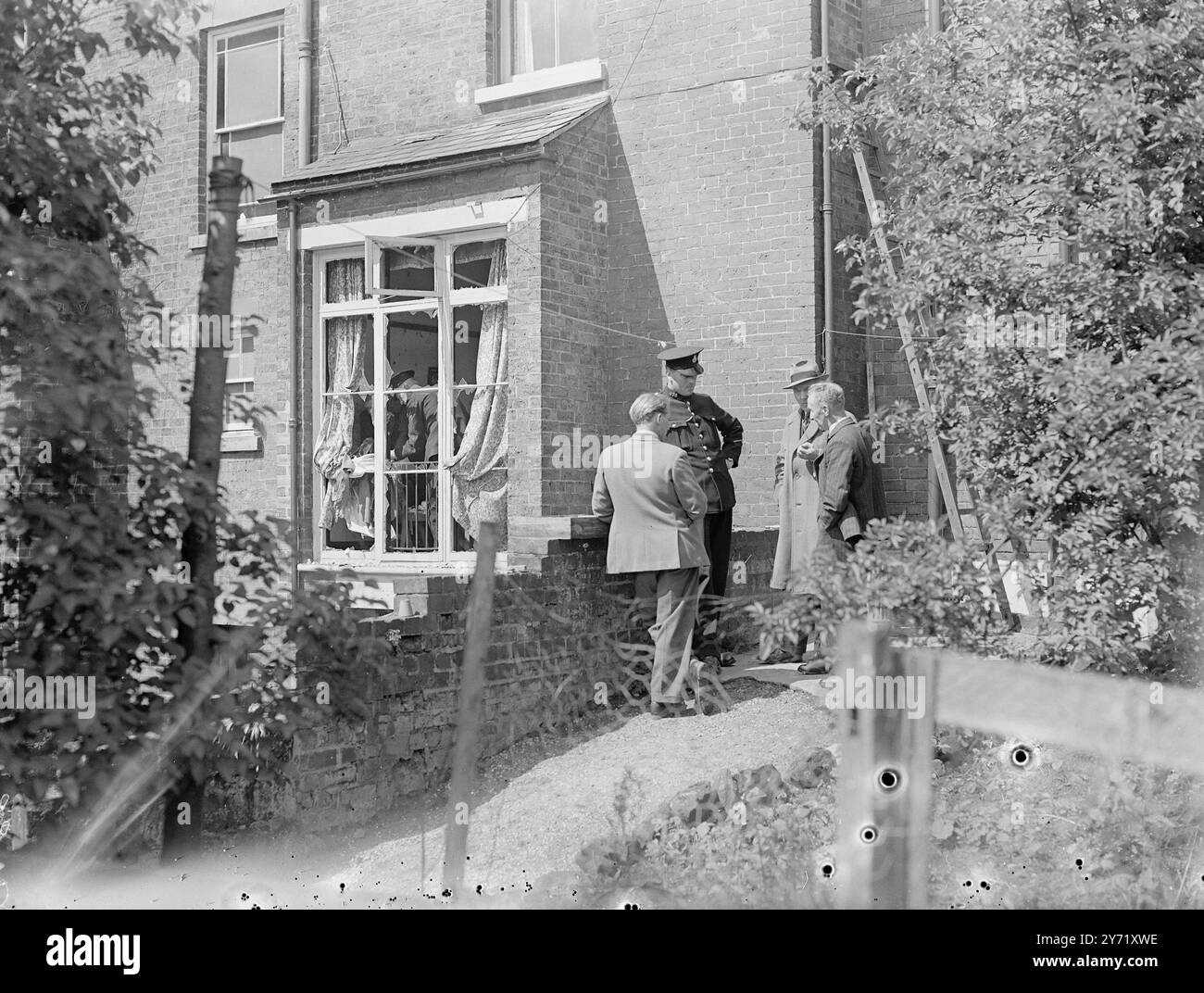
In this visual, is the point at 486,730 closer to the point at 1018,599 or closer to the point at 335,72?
the point at 1018,599

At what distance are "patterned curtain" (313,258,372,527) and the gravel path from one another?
497 centimetres

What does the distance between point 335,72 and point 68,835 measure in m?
9.52

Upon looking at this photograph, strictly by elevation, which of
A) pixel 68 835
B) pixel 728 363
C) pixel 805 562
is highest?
pixel 728 363

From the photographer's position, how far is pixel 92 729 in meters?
4.45

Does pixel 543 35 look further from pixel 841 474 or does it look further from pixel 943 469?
pixel 943 469

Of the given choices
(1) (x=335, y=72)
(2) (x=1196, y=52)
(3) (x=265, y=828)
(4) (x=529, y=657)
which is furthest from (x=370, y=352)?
(2) (x=1196, y=52)

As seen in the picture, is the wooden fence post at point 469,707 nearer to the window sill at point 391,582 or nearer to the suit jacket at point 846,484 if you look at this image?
the window sill at point 391,582

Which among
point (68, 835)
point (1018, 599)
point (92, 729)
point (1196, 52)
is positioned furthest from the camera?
point (1018, 599)

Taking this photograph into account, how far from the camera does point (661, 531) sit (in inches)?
314

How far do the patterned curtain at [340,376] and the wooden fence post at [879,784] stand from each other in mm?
8012

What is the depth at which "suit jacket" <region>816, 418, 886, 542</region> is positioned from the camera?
26.8 ft

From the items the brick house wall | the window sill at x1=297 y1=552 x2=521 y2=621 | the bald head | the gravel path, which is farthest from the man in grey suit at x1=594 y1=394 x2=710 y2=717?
the brick house wall

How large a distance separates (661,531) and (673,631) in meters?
0.65
